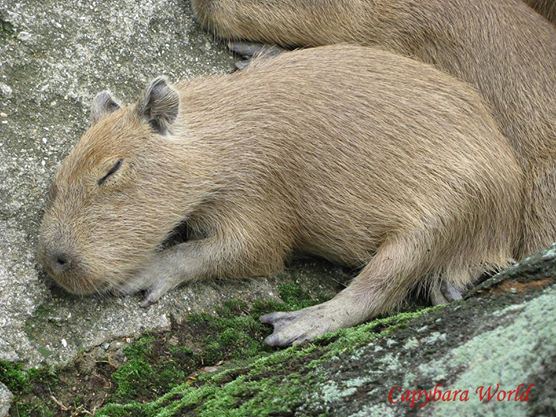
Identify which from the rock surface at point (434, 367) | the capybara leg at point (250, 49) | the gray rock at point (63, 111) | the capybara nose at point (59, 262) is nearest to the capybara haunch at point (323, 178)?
the gray rock at point (63, 111)

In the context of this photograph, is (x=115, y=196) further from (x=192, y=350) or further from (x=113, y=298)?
(x=192, y=350)

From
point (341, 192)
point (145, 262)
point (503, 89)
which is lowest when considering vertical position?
point (145, 262)

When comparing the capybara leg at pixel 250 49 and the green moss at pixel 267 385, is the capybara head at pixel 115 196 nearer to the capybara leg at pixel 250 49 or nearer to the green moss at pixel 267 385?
the green moss at pixel 267 385

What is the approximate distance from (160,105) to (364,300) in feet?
5.26

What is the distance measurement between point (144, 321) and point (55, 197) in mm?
813

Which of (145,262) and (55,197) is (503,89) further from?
(55,197)

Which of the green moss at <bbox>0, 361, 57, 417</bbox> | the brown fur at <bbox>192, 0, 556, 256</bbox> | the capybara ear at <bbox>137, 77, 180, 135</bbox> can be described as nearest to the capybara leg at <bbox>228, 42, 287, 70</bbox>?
the brown fur at <bbox>192, 0, 556, 256</bbox>

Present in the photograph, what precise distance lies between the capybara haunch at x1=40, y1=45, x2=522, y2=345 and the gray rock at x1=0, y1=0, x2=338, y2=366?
0.30m

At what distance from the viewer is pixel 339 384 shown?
10.5 ft

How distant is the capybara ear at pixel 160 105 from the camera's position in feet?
16.6

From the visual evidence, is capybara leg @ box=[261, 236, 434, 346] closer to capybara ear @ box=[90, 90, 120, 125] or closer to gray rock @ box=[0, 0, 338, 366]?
gray rock @ box=[0, 0, 338, 366]

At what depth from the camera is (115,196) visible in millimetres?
4945

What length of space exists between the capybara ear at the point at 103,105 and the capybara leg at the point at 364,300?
1.50 meters

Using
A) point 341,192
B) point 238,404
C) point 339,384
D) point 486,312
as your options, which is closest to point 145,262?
point 341,192
